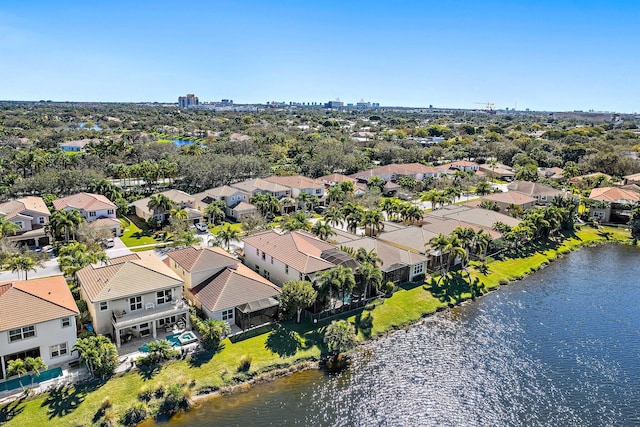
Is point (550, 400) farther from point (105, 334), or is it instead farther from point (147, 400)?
point (105, 334)

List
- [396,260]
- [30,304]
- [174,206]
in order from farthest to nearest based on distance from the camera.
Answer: [174,206] → [396,260] → [30,304]

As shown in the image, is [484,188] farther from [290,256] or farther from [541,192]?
[290,256]

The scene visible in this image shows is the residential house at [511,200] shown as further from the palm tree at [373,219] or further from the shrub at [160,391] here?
the shrub at [160,391]

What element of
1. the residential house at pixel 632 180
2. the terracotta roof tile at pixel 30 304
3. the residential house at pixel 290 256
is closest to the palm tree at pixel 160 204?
the residential house at pixel 290 256

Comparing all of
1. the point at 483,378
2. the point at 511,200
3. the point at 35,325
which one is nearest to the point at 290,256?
the point at 483,378

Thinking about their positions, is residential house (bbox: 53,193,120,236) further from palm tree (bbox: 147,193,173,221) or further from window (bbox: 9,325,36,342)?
window (bbox: 9,325,36,342)

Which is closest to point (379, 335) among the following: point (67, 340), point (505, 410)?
point (505, 410)
